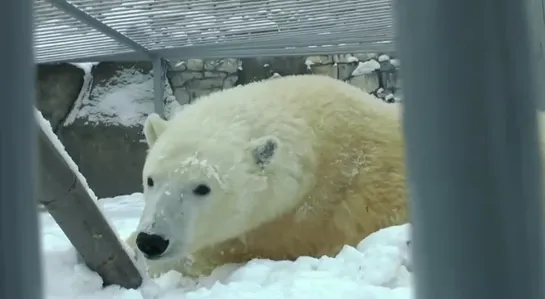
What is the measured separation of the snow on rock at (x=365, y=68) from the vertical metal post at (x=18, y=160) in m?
5.80

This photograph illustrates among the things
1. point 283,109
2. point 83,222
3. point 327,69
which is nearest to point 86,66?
point 327,69

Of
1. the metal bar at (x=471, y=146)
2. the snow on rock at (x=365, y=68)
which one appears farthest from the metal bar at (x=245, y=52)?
the metal bar at (x=471, y=146)

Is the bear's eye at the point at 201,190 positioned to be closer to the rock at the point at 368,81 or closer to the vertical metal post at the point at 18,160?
the vertical metal post at the point at 18,160

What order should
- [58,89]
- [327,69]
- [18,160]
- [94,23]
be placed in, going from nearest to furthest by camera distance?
[18,160] < [94,23] < [58,89] < [327,69]

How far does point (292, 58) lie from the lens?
6.06 meters

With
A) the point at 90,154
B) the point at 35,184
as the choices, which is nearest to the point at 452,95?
the point at 35,184

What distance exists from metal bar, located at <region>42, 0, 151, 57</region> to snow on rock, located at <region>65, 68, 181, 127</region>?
45.7 inches

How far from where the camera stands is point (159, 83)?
213 inches

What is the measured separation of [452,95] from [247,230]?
89.9 inches

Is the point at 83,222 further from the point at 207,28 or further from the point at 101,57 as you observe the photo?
the point at 101,57

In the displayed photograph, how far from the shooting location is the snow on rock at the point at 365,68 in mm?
6078

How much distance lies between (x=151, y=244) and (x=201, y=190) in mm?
283

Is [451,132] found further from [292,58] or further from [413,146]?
[292,58]

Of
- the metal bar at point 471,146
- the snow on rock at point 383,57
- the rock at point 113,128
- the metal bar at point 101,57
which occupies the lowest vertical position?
the rock at point 113,128
